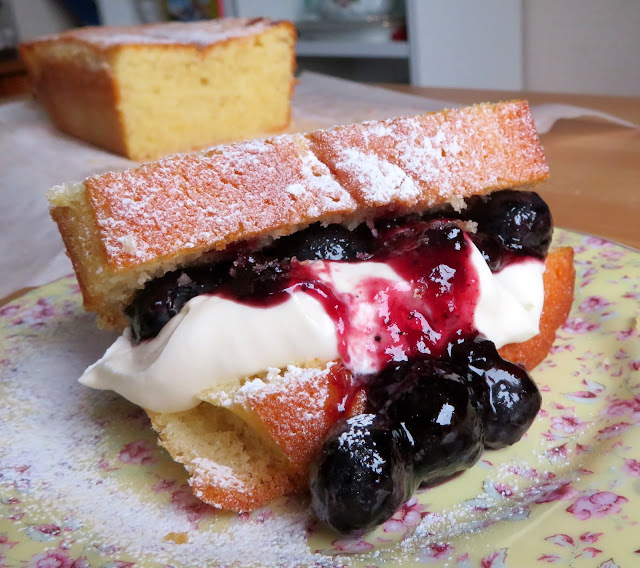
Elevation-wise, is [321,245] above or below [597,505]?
above

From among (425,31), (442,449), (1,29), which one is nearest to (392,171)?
(442,449)

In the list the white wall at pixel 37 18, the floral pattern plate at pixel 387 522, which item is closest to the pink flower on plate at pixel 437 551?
the floral pattern plate at pixel 387 522

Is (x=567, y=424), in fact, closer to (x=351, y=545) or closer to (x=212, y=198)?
(x=351, y=545)

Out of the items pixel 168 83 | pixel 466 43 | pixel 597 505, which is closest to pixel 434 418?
pixel 597 505

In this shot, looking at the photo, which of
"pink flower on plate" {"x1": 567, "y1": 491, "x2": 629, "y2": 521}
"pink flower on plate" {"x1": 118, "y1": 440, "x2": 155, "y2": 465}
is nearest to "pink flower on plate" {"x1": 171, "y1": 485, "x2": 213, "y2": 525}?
"pink flower on plate" {"x1": 118, "y1": 440, "x2": 155, "y2": 465}

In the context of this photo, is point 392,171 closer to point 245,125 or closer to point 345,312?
point 345,312
